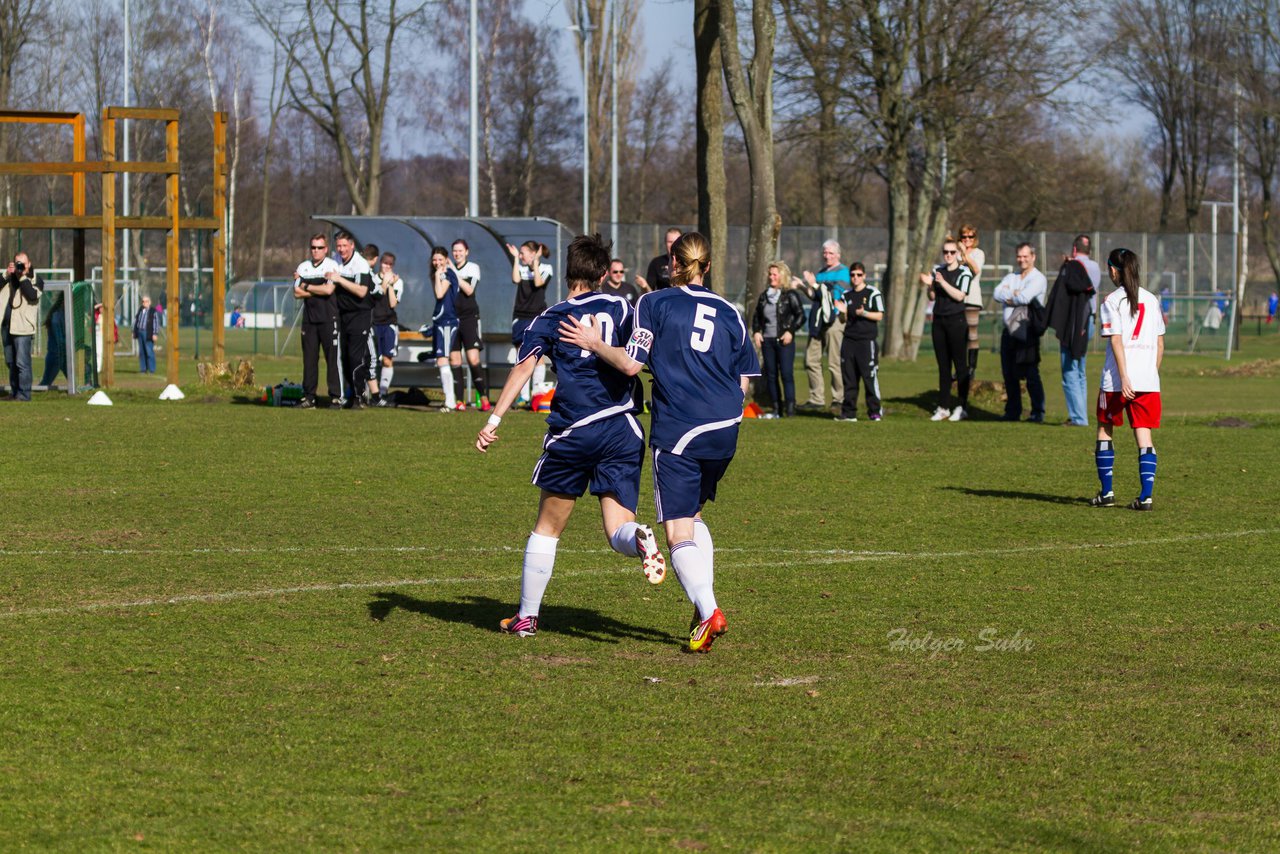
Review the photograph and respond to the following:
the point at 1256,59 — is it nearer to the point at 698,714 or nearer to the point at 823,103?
the point at 823,103

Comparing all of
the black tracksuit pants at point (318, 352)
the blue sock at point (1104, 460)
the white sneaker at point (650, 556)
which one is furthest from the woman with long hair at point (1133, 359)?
the black tracksuit pants at point (318, 352)

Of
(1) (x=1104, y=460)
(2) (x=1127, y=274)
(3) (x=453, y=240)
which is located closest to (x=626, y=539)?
(2) (x=1127, y=274)

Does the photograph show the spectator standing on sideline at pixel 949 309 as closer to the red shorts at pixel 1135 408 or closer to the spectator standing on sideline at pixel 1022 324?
the spectator standing on sideline at pixel 1022 324

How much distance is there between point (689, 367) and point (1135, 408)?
568cm

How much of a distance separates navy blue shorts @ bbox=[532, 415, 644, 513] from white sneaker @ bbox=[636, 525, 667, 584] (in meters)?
0.27

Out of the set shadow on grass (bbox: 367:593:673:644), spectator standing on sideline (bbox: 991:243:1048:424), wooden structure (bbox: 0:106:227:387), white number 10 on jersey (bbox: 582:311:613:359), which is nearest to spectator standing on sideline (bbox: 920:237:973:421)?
spectator standing on sideline (bbox: 991:243:1048:424)

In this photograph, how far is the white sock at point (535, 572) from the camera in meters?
7.30

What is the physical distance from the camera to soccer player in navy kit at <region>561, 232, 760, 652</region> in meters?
7.04

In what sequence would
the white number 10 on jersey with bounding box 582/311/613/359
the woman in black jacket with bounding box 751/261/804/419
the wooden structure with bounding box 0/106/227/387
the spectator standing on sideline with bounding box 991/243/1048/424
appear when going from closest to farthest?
the white number 10 on jersey with bounding box 582/311/613/359 → the spectator standing on sideline with bounding box 991/243/1048/424 → the woman in black jacket with bounding box 751/261/804/419 → the wooden structure with bounding box 0/106/227/387

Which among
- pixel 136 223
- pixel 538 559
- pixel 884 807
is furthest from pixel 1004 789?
pixel 136 223

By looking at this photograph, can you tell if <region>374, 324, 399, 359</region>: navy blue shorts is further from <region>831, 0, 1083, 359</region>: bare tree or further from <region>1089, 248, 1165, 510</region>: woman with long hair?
<region>831, 0, 1083, 359</region>: bare tree

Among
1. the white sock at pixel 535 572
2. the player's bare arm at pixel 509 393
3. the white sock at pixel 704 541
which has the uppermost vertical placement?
the player's bare arm at pixel 509 393

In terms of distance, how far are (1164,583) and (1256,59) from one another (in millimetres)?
50075

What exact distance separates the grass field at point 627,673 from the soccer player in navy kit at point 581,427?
0.44 m
